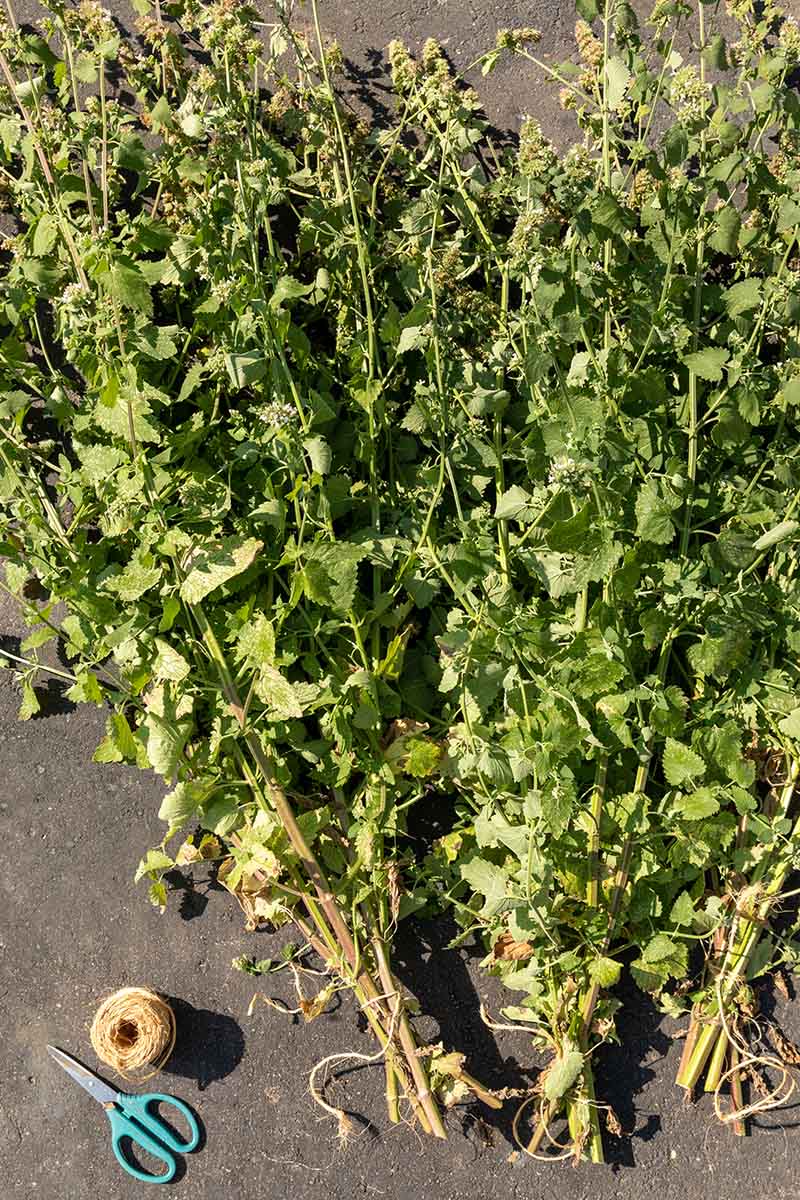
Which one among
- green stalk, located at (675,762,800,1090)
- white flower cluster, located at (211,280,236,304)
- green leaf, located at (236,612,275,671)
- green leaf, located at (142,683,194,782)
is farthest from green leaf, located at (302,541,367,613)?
green stalk, located at (675,762,800,1090)

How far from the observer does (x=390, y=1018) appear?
72.7 inches

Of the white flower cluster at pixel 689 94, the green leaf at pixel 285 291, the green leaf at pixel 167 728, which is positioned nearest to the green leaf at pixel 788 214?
the white flower cluster at pixel 689 94

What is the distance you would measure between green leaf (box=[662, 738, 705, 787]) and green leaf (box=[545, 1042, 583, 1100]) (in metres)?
0.52

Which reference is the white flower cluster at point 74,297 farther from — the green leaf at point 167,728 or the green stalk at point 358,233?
the green leaf at point 167,728

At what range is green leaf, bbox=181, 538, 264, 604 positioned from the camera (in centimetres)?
158

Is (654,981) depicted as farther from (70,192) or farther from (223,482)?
(70,192)

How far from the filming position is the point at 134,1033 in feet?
6.44

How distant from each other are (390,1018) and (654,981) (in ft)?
1.55

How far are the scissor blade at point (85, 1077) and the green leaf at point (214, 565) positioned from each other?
3.33 feet

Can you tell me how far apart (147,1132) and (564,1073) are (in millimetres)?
822

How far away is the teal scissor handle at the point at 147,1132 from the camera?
6.42 ft

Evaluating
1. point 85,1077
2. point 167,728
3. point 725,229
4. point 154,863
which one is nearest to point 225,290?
point 167,728

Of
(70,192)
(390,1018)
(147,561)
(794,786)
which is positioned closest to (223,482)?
(147,561)

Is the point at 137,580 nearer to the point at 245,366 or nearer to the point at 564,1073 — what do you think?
the point at 245,366
